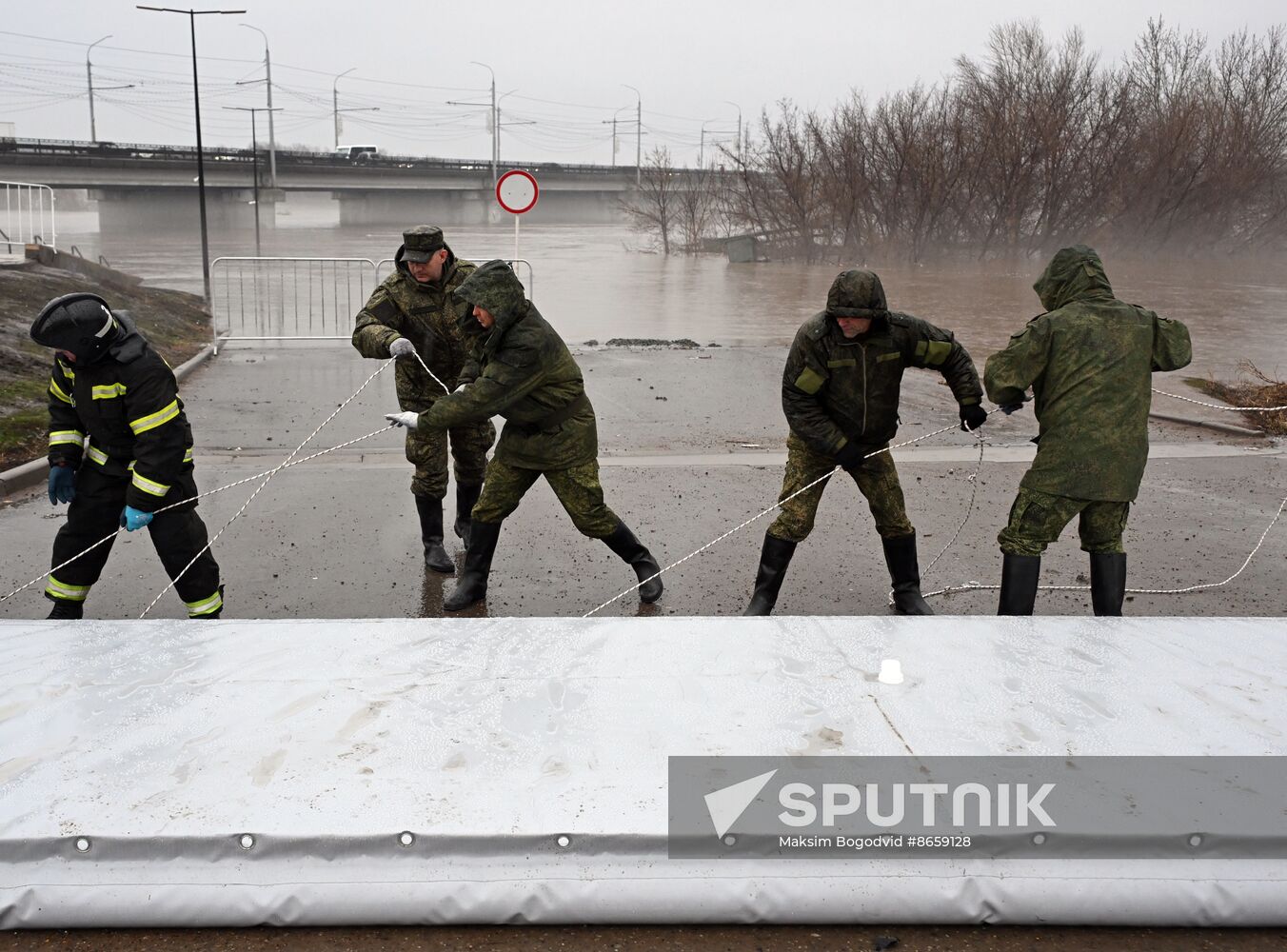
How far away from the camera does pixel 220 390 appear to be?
1216 cm

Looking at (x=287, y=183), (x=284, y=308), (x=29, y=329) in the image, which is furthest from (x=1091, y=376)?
(x=287, y=183)

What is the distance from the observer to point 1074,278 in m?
4.81

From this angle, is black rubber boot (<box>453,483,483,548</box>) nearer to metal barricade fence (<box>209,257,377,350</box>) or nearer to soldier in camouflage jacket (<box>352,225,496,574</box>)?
soldier in camouflage jacket (<box>352,225,496,574</box>)

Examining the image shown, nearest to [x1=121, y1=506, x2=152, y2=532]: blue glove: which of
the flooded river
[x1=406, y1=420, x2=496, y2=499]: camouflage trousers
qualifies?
[x1=406, y1=420, x2=496, y2=499]: camouflage trousers

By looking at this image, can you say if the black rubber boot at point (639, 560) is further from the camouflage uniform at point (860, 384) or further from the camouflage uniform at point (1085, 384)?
the camouflage uniform at point (1085, 384)

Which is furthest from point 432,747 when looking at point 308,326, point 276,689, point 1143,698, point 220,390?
point 308,326

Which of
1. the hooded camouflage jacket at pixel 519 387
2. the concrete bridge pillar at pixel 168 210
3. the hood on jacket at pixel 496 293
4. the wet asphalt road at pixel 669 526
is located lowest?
the wet asphalt road at pixel 669 526

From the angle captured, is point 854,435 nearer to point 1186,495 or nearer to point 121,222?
point 1186,495

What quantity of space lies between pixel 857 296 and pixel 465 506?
286 centimetres

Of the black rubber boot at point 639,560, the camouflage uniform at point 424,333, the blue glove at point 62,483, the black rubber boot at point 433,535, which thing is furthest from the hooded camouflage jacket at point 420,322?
the blue glove at point 62,483

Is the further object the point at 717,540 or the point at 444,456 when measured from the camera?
the point at 717,540

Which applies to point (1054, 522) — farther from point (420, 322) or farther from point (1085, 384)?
point (420, 322)

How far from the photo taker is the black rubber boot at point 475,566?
5797mm

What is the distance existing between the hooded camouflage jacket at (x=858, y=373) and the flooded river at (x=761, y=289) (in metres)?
11.3
